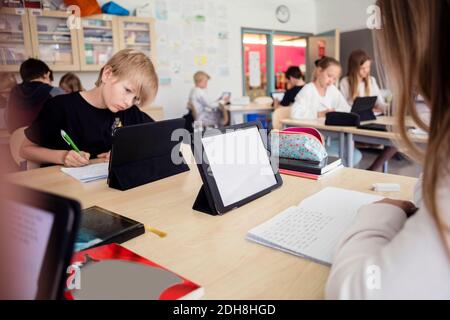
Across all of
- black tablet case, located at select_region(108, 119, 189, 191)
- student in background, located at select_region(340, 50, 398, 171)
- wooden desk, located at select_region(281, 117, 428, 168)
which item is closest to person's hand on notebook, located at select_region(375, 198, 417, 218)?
black tablet case, located at select_region(108, 119, 189, 191)

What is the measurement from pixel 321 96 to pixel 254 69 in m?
3.07

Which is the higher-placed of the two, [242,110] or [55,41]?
[55,41]

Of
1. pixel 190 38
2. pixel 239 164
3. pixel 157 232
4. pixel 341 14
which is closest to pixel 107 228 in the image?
pixel 157 232

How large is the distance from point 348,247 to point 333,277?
0.07 m

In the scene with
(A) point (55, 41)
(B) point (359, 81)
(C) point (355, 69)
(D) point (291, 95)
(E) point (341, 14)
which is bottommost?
(D) point (291, 95)

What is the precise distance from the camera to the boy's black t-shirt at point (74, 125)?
1.54 meters

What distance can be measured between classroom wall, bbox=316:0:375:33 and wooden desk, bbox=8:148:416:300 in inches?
219

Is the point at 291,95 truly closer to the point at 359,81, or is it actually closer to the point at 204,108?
the point at 359,81

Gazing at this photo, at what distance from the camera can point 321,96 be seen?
3.26m

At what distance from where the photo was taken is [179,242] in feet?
2.45

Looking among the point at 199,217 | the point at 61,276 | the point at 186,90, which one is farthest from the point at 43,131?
the point at 186,90

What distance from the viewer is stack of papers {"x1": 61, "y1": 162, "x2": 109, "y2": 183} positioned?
122 centimetres

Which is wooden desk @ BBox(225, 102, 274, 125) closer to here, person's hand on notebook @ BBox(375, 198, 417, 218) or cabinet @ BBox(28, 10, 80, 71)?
cabinet @ BBox(28, 10, 80, 71)

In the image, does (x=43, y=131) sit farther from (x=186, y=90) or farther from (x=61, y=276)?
(x=186, y=90)
